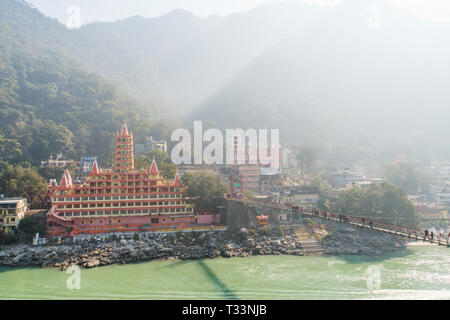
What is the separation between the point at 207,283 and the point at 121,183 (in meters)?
11.7

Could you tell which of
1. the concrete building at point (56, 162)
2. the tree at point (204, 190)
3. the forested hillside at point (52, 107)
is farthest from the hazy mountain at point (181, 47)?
the tree at point (204, 190)

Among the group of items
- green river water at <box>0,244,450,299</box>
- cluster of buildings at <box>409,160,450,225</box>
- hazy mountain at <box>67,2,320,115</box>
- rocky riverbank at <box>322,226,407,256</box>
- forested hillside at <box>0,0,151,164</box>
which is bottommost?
green river water at <box>0,244,450,299</box>

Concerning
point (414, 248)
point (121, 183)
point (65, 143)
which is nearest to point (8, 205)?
point (121, 183)

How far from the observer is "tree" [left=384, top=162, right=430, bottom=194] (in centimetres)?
4028

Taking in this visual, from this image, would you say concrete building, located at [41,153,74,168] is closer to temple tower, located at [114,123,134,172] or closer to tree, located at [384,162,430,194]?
temple tower, located at [114,123,134,172]

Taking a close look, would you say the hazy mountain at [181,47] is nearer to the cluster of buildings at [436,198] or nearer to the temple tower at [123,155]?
the cluster of buildings at [436,198]

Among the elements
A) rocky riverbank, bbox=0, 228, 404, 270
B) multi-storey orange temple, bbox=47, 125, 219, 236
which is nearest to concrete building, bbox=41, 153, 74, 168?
multi-storey orange temple, bbox=47, 125, 219, 236

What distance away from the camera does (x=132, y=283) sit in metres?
16.3

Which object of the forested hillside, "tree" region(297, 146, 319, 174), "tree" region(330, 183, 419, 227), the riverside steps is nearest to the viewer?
the riverside steps

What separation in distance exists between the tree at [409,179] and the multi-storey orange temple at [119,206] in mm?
26817

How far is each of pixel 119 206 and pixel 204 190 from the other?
20.5 ft

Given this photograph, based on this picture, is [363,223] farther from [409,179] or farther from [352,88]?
[352,88]

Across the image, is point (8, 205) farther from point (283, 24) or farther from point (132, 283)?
point (283, 24)

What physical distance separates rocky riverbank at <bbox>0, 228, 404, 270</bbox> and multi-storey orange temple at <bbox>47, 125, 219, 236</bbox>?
5.66 feet
